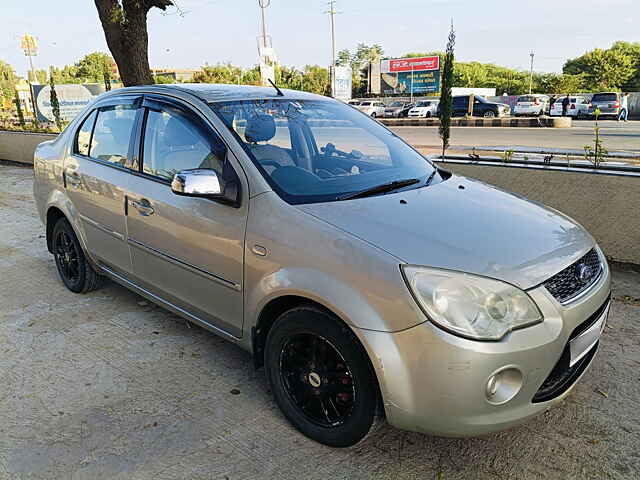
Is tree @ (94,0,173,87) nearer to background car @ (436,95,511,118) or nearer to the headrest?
the headrest

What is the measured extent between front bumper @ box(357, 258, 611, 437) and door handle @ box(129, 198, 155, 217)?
5.59 ft

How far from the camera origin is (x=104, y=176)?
366 centimetres

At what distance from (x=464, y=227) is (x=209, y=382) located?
5.73 feet

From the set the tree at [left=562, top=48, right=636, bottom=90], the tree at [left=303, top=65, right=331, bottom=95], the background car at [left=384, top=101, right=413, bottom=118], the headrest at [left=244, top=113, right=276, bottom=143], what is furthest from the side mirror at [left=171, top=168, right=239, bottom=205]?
the tree at [left=562, top=48, right=636, bottom=90]

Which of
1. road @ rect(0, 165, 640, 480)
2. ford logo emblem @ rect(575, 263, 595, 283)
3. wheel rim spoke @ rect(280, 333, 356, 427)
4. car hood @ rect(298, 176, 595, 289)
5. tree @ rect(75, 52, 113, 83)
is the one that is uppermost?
tree @ rect(75, 52, 113, 83)

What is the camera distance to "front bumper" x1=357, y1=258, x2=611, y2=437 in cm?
200

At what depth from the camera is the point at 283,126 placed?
10.4 ft

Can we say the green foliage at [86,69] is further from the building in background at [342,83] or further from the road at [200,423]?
the road at [200,423]

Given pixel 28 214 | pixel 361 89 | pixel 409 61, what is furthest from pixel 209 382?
pixel 361 89

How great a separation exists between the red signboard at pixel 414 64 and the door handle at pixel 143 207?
6229 centimetres

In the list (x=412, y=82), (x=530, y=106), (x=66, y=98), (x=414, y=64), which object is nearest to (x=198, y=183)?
(x=66, y=98)

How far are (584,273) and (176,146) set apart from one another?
7.64ft

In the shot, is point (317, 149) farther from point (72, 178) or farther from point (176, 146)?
point (72, 178)

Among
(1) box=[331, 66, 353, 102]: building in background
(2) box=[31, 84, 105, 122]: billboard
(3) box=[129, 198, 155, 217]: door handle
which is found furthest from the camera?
(1) box=[331, 66, 353, 102]: building in background
